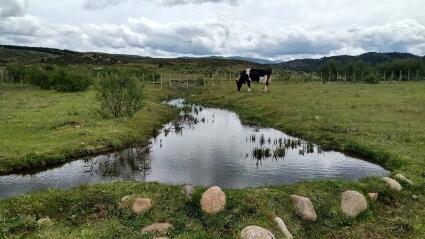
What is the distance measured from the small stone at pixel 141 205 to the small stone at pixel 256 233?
3.37 metres

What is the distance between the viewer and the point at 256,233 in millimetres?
12039

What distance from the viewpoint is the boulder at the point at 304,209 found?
13883 mm

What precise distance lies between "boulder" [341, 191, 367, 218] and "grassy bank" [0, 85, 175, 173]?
1453cm

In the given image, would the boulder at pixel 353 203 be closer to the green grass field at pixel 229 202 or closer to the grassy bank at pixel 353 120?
the green grass field at pixel 229 202

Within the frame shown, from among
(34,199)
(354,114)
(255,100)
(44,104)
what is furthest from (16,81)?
(34,199)

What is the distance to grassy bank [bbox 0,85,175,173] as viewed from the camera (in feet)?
72.3

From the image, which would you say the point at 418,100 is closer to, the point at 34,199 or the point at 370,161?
the point at 370,161

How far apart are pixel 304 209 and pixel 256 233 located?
2687 mm

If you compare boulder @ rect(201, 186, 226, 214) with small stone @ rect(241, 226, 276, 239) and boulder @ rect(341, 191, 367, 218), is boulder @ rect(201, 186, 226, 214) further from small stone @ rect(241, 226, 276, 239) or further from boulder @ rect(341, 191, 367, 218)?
boulder @ rect(341, 191, 367, 218)

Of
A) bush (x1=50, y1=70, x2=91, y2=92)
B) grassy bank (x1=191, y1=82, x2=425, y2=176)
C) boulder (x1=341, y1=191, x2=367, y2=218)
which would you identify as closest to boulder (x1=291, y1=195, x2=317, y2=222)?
boulder (x1=341, y1=191, x2=367, y2=218)

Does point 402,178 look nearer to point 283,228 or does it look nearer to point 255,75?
point 283,228

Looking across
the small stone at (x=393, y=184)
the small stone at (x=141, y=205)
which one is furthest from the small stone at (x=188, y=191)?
the small stone at (x=393, y=184)

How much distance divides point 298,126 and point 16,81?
66.9 m

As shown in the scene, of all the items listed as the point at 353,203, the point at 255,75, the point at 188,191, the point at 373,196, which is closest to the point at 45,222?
the point at 188,191
